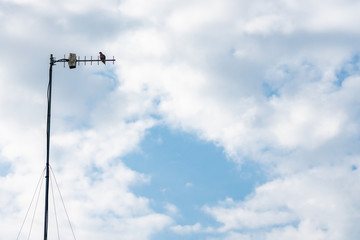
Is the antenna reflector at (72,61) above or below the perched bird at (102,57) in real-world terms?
below

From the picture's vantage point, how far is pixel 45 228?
41.9 m

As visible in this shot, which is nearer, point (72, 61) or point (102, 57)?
point (72, 61)

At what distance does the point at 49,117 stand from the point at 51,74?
4275mm

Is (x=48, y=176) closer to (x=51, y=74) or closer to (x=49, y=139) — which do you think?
(x=49, y=139)

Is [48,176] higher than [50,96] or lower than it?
lower

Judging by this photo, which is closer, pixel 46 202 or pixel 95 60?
pixel 46 202

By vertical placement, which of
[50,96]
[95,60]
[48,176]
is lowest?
[48,176]

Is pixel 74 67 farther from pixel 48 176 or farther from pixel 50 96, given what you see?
pixel 48 176

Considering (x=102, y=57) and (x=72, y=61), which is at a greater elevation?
(x=102, y=57)

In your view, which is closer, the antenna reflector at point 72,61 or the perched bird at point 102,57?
the antenna reflector at point 72,61

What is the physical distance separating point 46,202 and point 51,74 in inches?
486

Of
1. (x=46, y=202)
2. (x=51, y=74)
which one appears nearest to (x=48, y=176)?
(x=46, y=202)

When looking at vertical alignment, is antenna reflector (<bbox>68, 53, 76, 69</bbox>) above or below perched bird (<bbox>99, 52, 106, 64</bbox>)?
below

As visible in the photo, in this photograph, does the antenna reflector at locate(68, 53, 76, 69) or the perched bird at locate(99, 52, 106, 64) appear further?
the perched bird at locate(99, 52, 106, 64)
